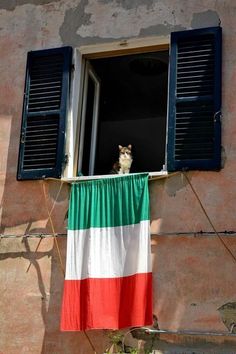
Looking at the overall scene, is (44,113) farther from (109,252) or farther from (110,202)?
(109,252)

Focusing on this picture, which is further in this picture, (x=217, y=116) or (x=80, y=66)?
(x=80, y=66)

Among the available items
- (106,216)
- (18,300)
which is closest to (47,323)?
(18,300)

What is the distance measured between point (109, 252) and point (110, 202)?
1.84 ft

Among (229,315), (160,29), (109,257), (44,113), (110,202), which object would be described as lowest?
(229,315)

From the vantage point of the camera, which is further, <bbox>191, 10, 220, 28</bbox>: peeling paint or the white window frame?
the white window frame

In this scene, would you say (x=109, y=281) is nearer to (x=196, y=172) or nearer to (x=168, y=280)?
(x=168, y=280)

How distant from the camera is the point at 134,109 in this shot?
33.1ft

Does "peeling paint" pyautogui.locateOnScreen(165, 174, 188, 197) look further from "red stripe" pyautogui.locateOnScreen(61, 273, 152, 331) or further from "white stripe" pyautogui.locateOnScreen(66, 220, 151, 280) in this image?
"red stripe" pyautogui.locateOnScreen(61, 273, 152, 331)

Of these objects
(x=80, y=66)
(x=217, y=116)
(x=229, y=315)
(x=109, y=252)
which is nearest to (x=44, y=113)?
→ (x=80, y=66)

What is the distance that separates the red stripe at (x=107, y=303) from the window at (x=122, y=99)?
1348mm

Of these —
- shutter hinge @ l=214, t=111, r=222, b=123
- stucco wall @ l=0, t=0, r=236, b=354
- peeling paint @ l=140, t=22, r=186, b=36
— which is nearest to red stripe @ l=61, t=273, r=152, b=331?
stucco wall @ l=0, t=0, r=236, b=354

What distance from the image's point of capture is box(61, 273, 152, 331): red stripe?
261 inches

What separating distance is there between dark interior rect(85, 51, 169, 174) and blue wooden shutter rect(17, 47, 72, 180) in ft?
2.18

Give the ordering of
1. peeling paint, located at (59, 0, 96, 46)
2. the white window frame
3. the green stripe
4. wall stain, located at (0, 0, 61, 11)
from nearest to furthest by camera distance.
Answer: the green stripe, the white window frame, peeling paint, located at (59, 0, 96, 46), wall stain, located at (0, 0, 61, 11)
